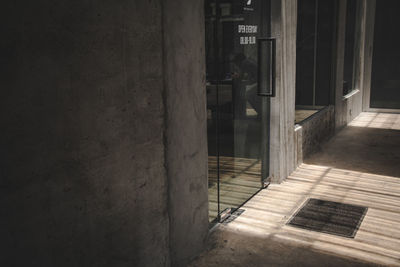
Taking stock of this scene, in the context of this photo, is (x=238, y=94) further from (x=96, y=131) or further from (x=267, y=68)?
(x=96, y=131)

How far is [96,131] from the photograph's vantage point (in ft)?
6.60

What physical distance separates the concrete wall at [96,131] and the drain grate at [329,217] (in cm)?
133

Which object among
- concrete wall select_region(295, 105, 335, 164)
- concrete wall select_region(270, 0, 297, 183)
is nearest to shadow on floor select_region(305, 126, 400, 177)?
concrete wall select_region(295, 105, 335, 164)

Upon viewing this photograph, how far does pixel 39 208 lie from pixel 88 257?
444 millimetres

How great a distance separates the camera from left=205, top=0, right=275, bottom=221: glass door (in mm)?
3535

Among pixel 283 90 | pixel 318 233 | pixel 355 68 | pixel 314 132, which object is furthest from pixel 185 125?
pixel 355 68

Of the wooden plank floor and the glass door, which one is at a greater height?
the glass door

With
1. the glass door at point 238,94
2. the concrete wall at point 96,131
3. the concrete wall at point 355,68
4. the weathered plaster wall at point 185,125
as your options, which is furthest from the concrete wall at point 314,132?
the concrete wall at point 96,131

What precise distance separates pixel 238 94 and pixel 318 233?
1644mm

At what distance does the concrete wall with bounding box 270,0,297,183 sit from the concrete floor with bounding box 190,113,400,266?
31cm

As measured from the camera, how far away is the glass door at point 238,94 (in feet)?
11.6

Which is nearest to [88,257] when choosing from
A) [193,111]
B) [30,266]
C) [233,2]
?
[30,266]

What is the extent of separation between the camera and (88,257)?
79.7 inches

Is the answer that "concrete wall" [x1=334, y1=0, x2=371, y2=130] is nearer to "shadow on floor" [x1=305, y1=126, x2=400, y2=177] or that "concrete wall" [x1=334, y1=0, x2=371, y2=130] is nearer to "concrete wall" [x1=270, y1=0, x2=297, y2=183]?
"shadow on floor" [x1=305, y1=126, x2=400, y2=177]
